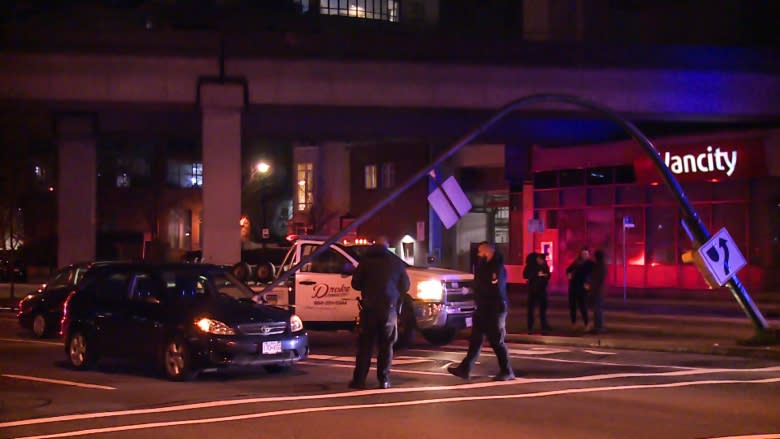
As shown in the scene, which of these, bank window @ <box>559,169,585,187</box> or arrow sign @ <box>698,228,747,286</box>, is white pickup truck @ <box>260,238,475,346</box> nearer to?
arrow sign @ <box>698,228,747,286</box>

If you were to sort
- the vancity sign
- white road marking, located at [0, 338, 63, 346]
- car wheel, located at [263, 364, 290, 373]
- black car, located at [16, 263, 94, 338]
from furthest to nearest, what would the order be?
the vancity sign, black car, located at [16, 263, 94, 338], white road marking, located at [0, 338, 63, 346], car wheel, located at [263, 364, 290, 373]

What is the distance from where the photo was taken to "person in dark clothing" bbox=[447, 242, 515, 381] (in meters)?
14.3

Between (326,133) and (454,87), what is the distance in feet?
25.2

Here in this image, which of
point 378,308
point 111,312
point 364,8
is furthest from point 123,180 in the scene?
point 378,308

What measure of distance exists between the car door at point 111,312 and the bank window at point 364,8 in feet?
220

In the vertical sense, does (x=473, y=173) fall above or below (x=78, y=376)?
above

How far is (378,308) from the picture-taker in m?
13.5

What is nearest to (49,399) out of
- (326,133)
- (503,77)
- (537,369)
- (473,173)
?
(537,369)

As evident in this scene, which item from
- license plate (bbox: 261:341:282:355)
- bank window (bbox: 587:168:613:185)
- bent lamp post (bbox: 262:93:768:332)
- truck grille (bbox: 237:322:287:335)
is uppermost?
bank window (bbox: 587:168:613:185)

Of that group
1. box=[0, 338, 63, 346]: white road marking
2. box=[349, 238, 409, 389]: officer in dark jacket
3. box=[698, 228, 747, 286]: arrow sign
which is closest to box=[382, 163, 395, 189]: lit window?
box=[0, 338, 63, 346]: white road marking

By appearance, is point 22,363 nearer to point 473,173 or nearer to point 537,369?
point 537,369

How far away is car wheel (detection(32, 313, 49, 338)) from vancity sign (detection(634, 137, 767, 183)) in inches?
827

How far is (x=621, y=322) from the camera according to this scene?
26.2m

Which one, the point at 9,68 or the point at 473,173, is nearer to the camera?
the point at 9,68
